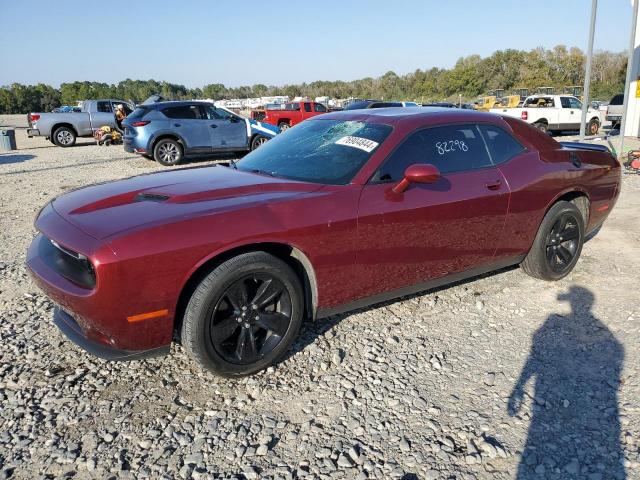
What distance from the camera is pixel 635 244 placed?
17.8 ft

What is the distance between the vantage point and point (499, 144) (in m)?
3.99

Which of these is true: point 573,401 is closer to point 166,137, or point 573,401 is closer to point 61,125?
point 166,137

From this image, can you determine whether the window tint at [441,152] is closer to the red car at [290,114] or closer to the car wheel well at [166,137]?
the car wheel well at [166,137]

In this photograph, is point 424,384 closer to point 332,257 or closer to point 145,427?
point 332,257

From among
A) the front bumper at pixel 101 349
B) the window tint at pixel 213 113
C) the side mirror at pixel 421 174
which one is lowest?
the front bumper at pixel 101 349

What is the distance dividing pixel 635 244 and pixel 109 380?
5.46 meters

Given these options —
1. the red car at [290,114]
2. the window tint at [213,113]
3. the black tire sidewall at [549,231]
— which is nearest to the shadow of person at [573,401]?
the black tire sidewall at [549,231]

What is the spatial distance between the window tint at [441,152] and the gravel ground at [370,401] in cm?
112

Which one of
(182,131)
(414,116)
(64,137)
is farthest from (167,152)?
(414,116)

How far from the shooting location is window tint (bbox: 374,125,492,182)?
131 inches

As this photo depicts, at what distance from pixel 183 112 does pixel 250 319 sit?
35.2 feet

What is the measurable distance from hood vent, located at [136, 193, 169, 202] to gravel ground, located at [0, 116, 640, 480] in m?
1.04

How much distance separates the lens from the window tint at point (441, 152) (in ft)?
10.9

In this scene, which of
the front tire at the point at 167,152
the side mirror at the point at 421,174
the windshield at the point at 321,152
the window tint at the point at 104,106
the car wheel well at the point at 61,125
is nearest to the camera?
the side mirror at the point at 421,174
